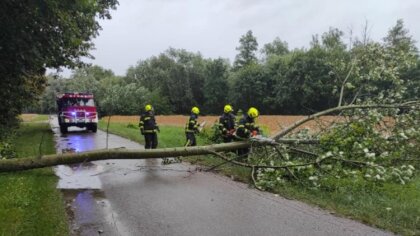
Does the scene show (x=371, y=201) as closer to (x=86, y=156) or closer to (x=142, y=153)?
(x=142, y=153)

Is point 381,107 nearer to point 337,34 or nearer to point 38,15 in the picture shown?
point 38,15

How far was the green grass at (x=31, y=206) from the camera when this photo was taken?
6.55m

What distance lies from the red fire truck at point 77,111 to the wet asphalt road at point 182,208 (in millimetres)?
16073

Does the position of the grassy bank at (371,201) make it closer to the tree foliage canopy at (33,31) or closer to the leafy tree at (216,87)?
the tree foliage canopy at (33,31)

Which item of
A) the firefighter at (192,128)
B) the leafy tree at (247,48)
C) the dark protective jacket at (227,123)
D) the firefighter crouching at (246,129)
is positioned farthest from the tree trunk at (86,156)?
the leafy tree at (247,48)

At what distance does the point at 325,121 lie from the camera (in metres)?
10.7

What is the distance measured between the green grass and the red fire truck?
16.3 metres

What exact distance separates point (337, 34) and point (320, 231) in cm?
5672

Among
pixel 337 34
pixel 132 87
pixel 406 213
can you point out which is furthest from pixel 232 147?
pixel 132 87

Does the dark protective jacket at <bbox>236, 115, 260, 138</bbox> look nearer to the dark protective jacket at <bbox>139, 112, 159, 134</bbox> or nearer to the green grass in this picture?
the dark protective jacket at <bbox>139, 112, 159, 134</bbox>

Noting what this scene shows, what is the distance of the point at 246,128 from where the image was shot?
11.3 meters

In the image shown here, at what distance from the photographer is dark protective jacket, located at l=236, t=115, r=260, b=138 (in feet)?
35.7

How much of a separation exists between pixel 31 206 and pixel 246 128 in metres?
5.49

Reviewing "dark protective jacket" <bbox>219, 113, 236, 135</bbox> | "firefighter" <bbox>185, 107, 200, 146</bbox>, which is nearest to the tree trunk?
"dark protective jacket" <bbox>219, 113, 236, 135</bbox>
